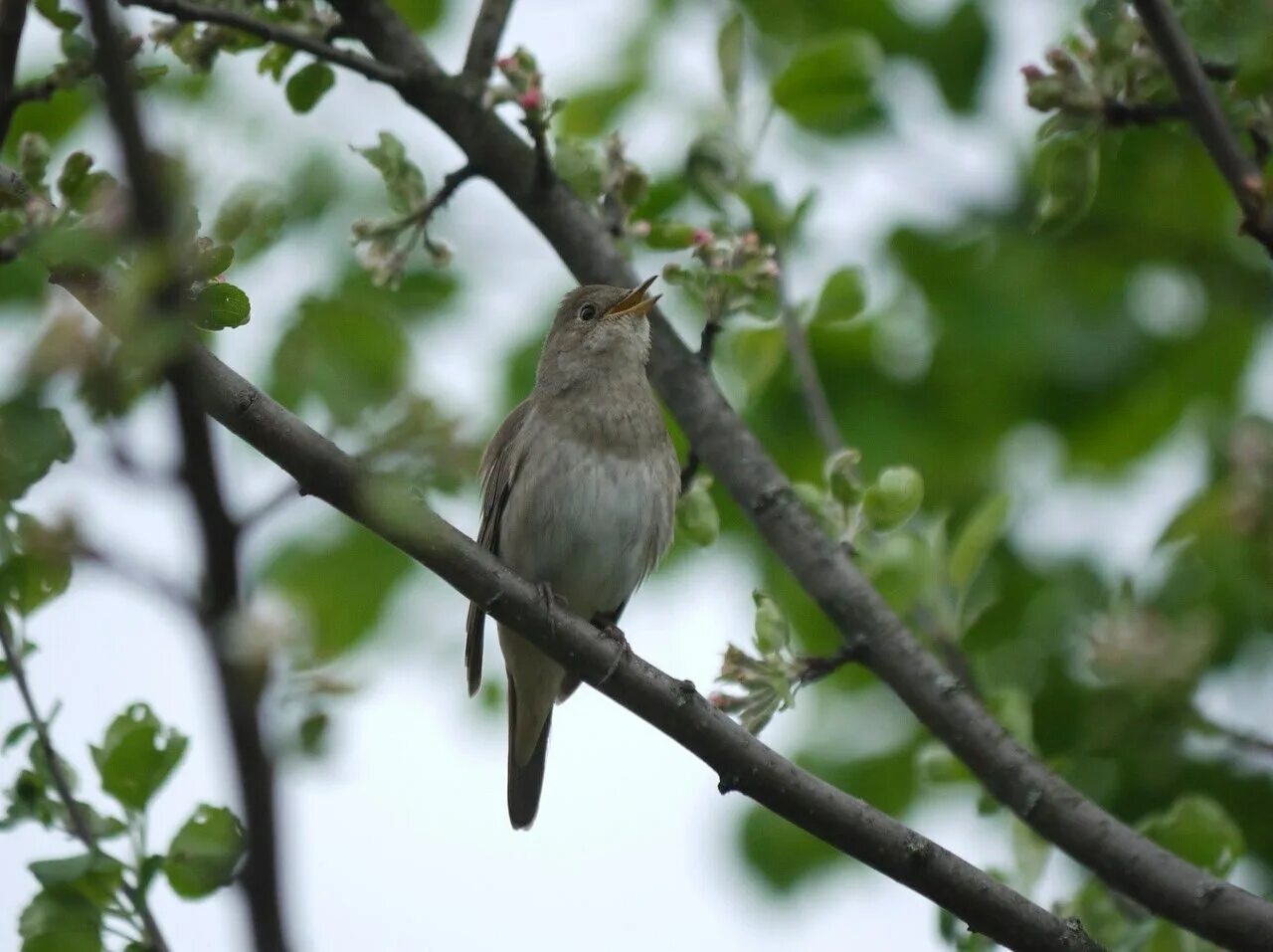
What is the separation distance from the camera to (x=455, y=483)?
7.13ft

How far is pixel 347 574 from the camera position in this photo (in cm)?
726

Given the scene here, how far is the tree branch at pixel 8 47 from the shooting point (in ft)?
10.0

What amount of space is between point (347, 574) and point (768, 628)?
10.5 ft

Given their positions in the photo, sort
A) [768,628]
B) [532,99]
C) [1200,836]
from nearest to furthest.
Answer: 1. [768,628]
2. [1200,836]
3. [532,99]

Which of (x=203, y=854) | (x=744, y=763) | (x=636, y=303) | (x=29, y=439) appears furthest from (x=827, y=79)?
(x=29, y=439)

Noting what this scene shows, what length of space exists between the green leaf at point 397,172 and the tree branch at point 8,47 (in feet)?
6.04

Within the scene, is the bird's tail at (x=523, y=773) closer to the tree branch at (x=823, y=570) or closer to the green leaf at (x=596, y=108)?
the tree branch at (x=823, y=570)

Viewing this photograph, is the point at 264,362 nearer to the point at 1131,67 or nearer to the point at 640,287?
the point at 640,287

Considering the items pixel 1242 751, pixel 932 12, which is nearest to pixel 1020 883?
pixel 1242 751

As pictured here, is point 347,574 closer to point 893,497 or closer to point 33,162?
point 893,497

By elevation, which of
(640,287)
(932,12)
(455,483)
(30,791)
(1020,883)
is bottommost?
(455,483)

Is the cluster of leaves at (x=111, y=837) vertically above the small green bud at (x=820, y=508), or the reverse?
the small green bud at (x=820, y=508)

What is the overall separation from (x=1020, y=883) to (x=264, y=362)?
3.29m

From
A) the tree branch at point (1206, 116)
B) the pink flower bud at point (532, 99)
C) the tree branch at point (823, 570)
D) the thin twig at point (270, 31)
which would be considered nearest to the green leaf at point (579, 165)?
the tree branch at point (823, 570)
